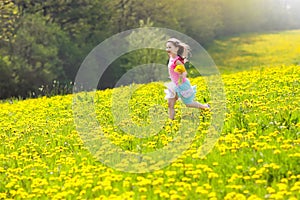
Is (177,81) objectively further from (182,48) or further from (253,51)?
(253,51)

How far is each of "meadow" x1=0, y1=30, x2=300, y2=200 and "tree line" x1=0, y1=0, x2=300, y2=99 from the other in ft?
71.7

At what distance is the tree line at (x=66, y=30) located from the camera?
45344 millimetres

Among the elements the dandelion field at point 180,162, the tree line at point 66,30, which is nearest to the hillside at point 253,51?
the tree line at point 66,30

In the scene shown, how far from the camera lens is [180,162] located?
22.4 ft

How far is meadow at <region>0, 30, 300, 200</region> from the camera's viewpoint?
5820 mm

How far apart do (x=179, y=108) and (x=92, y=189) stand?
5220mm

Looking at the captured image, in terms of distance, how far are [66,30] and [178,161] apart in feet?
172

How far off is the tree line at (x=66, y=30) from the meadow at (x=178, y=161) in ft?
71.7

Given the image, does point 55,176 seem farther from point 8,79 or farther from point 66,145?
point 8,79

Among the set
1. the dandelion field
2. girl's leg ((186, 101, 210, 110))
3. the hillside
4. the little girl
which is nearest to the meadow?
the dandelion field

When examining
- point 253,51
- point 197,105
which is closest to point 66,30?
point 253,51

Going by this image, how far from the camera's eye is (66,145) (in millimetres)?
8930

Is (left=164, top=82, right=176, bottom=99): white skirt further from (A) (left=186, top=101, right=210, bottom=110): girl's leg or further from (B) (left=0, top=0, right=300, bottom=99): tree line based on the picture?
(B) (left=0, top=0, right=300, bottom=99): tree line

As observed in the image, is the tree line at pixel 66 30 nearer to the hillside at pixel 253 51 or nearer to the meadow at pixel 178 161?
the hillside at pixel 253 51
